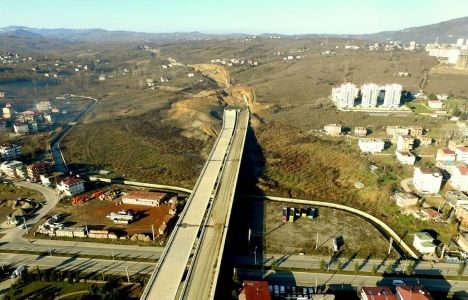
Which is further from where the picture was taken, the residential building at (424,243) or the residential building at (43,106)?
the residential building at (43,106)

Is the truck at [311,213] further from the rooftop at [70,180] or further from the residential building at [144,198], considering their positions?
the rooftop at [70,180]

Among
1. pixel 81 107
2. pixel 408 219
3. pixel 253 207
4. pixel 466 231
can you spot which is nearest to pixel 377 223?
pixel 408 219

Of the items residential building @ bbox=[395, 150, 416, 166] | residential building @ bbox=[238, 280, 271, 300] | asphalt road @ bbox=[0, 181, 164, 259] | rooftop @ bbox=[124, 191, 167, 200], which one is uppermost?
residential building @ bbox=[395, 150, 416, 166]

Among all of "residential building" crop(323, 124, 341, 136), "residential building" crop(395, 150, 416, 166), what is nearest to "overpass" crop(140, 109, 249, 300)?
"residential building" crop(323, 124, 341, 136)

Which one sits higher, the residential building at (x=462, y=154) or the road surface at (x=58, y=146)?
the residential building at (x=462, y=154)

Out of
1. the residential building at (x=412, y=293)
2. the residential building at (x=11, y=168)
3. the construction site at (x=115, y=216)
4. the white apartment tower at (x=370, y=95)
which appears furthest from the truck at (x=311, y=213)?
the white apartment tower at (x=370, y=95)

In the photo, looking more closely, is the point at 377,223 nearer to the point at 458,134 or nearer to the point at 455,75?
the point at 458,134

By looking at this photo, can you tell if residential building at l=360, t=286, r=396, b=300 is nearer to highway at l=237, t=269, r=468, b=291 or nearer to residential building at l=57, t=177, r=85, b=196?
highway at l=237, t=269, r=468, b=291
